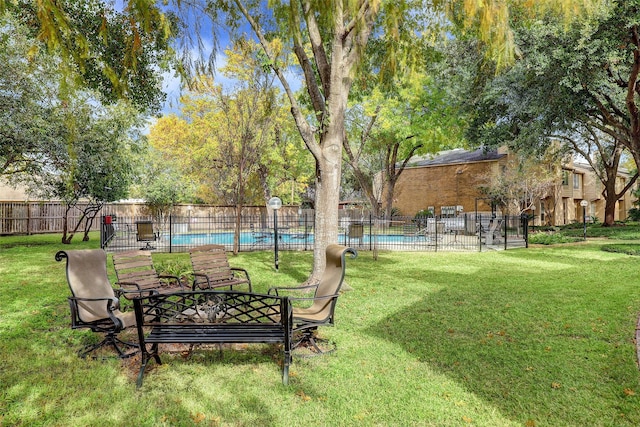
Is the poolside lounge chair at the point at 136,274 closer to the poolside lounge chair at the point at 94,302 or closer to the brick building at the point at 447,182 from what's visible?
the poolside lounge chair at the point at 94,302

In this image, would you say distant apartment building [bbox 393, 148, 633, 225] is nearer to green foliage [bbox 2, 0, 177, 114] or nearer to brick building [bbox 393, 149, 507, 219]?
brick building [bbox 393, 149, 507, 219]

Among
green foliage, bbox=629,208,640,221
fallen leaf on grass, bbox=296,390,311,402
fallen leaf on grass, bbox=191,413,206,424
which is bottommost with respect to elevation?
fallen leaf on grass, bbox=296,390,311,402

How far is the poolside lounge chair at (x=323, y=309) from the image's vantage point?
4449 millimetres

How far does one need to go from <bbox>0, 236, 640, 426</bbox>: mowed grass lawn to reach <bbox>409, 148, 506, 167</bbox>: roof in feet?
85.7

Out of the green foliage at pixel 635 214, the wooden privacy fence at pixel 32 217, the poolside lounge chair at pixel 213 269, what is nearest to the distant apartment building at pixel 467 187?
the green foliage at pixel 635 214

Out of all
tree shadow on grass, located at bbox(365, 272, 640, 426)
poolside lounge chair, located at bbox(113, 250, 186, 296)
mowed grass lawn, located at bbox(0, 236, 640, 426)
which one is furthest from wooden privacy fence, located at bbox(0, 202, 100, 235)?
tree shadow on grass, located at bbox(365, 272, 640, 426)

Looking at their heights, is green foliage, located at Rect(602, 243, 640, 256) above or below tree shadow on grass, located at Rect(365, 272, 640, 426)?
above

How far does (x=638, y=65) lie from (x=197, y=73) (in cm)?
1724

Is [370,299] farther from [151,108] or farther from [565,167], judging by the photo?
[565,167]

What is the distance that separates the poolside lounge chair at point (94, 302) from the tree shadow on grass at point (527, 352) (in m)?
3.24

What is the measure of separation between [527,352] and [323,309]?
251 centimetres

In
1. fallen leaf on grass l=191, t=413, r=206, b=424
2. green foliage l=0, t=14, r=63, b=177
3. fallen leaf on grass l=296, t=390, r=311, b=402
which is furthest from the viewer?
green foliage l=0, t=14, r=63, b=177

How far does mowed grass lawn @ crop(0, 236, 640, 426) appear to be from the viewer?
3.27 meters

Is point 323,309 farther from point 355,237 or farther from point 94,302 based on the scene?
point 355,237
